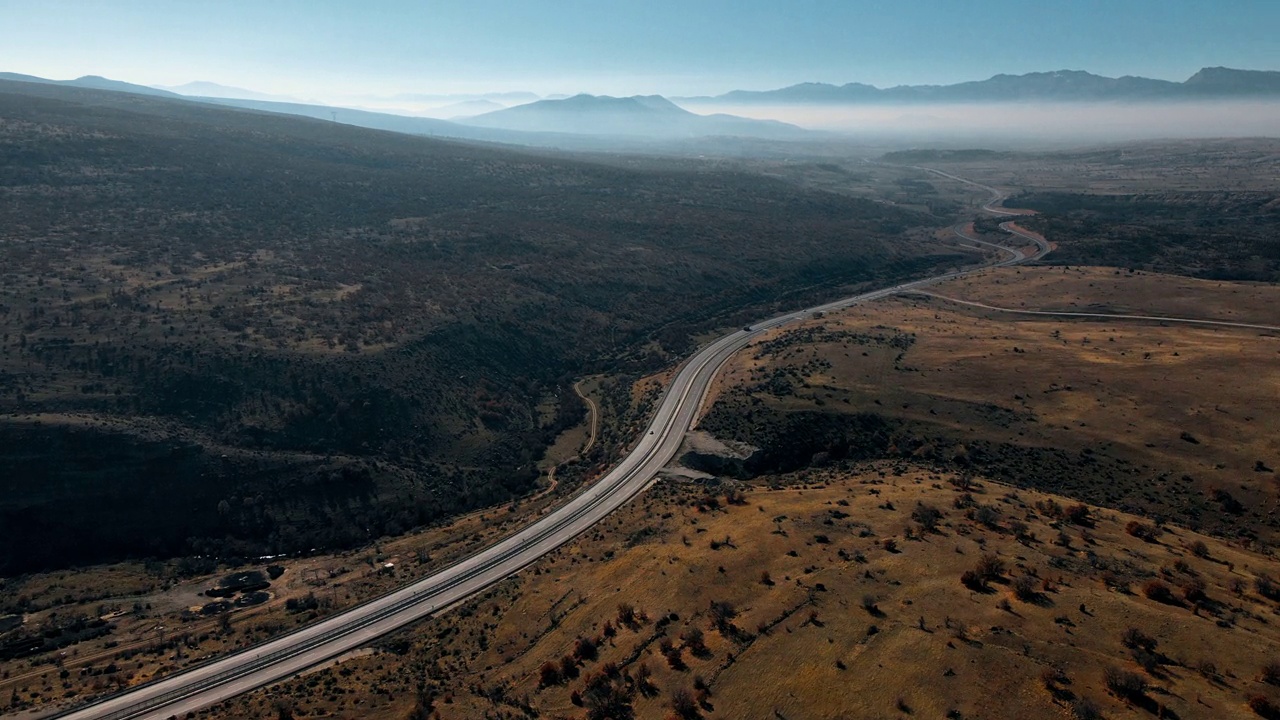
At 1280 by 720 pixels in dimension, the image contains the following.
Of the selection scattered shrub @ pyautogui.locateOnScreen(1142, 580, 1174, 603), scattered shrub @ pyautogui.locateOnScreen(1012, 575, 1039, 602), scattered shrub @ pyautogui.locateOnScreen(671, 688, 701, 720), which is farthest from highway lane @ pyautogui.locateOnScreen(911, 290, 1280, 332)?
scattered shrub @ pyautogui.locateOnScreen(671, 688, 701, 720)

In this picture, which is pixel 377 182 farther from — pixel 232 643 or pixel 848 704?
pixel 848 704

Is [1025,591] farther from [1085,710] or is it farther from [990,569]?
[1085,710]

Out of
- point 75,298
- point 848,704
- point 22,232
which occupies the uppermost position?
point 22,232

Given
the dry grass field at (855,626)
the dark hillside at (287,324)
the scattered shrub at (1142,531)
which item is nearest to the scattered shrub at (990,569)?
the dry grass field at (855,626)

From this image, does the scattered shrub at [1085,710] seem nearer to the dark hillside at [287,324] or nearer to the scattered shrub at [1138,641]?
the scattered shrub at [1138,641]

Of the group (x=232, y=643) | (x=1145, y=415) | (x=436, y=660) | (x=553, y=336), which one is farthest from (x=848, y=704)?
(x=553, y=336)

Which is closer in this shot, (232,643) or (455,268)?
(232,643)

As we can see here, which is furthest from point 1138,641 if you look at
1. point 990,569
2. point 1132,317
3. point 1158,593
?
point 1132,317

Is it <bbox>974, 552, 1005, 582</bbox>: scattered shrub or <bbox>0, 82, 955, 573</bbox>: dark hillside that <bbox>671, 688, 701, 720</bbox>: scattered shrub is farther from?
<bbox>0, 82, 955, 573</bbox>: dark hillside
